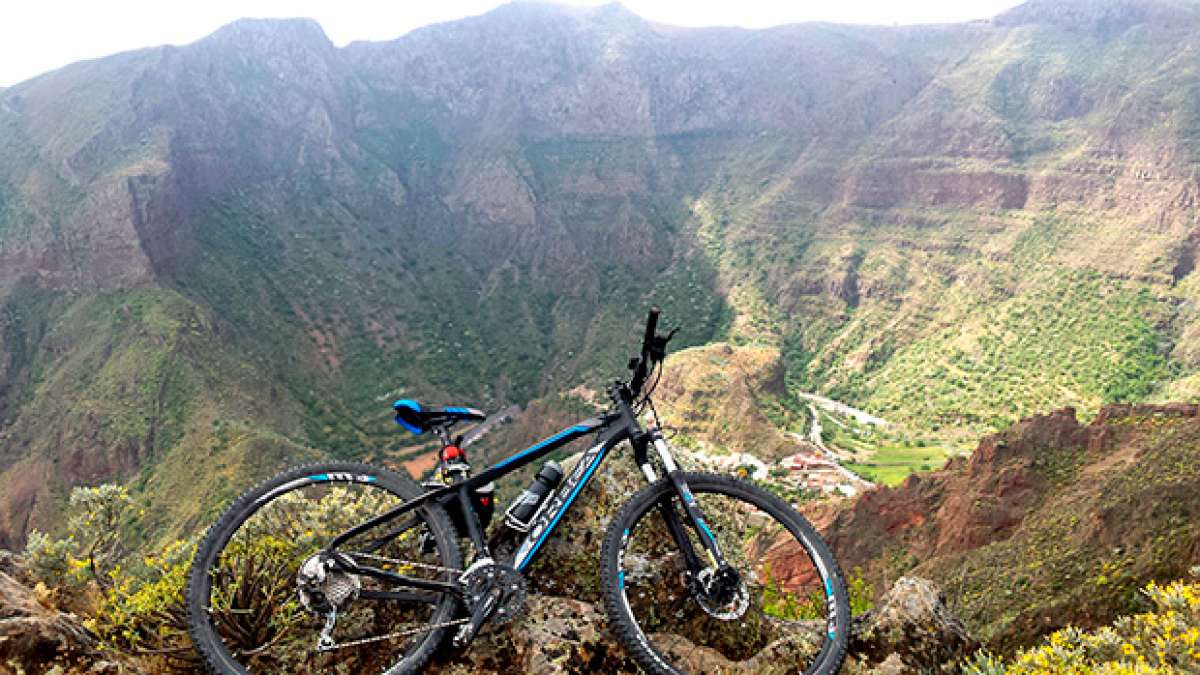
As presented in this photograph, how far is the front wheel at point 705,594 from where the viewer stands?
3.90m

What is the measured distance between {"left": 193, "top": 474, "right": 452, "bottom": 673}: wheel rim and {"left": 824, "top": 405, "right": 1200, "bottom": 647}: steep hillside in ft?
30.9

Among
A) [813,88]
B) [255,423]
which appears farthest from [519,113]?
[255,423]

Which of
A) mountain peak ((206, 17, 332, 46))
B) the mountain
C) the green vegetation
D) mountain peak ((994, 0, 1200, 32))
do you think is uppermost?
mountain peak ((206, 17, 332, 46))

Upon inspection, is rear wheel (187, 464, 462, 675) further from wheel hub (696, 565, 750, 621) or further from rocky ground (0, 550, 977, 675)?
wheel hub (696, 565, 750, 621)

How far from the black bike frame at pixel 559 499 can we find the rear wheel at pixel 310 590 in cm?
11

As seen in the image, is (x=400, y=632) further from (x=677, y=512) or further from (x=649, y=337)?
(x=649, y=337)

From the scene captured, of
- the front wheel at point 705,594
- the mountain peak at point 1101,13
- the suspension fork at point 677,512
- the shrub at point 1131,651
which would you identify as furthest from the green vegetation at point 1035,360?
the mountain peak at point 1101,13

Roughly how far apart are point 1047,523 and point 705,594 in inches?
641

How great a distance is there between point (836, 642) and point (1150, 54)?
12286 cm

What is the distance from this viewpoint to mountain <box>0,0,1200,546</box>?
191ft

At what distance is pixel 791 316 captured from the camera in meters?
91.1

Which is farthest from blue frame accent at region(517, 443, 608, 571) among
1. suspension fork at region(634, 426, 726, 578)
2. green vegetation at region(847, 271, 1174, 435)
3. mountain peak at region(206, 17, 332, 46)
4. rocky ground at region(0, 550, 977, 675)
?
mountain peak at region(206, 17, 332, 46)

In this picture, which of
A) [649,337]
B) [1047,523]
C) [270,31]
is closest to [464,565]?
[649,337]

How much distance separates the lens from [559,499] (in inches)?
165
